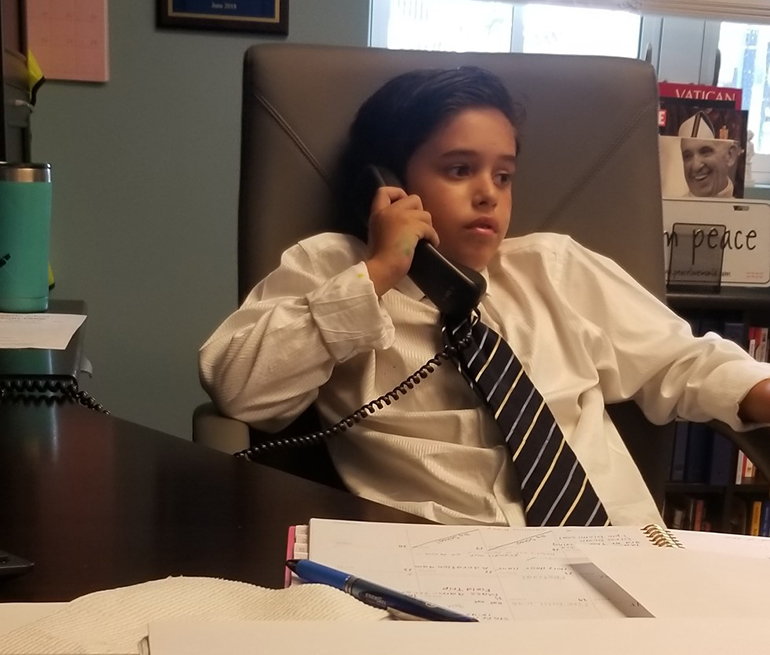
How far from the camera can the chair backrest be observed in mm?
1121

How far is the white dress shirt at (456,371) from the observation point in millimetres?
929

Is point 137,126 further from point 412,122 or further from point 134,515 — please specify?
point 134,515

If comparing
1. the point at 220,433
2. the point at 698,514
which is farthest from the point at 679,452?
the point at 220,433

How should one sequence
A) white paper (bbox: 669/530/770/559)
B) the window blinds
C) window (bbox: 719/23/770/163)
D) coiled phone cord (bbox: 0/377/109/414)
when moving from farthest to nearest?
window (bbox: 719/23/770/163), the window blinds, coiled phone cord (bbox: 0/377/109/414), white paper (bbox: 669/530/770/559)

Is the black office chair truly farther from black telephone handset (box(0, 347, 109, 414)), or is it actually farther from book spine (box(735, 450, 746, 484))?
book spine (box(735, 450, 746, 484))

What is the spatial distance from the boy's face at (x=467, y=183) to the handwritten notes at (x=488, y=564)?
562 millimetres

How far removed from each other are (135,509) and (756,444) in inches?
27.7

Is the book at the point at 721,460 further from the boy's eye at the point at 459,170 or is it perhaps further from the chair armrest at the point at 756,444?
the boy's eye at the point at 459,170

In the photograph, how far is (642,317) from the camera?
44.3 inches

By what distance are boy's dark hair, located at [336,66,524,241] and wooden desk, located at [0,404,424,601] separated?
0.55 meters

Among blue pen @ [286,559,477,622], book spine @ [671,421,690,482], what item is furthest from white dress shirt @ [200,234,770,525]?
book spine @ [671,421,690,482]

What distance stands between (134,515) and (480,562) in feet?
0.69

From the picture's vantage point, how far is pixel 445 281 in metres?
0.98

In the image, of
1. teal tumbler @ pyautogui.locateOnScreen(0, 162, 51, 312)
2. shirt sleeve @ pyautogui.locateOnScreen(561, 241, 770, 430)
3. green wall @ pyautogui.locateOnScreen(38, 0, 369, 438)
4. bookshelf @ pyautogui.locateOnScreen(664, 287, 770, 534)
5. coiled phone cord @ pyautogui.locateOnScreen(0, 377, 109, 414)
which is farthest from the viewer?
green wall @ pyautogui.locateOnScreen(38, 0, 369, 438)
